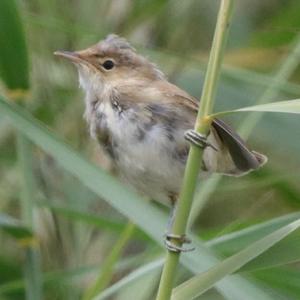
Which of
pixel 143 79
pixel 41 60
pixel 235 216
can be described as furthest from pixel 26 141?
pixel 235 216

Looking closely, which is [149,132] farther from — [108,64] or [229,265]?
[229,265]

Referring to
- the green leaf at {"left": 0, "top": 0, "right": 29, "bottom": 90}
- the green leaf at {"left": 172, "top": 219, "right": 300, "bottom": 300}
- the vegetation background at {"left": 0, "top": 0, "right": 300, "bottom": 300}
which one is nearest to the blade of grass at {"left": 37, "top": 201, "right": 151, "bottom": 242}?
the vegetation background at {"left": 0, "top": 0, "right": 300, "bottom": 300}

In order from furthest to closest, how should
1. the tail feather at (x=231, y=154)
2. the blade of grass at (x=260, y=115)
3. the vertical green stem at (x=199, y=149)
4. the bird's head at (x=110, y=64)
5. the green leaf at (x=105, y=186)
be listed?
the blade of grass at (x=260, y=115) < the bird's head at (x=110, y=64) < the tail feather at (x=231, y=154) < the green leaf at (x=105, y=186) < the vertical green stem at (x=199, y=149)

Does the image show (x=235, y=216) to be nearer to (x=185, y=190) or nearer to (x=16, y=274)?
(x=16, y=274)

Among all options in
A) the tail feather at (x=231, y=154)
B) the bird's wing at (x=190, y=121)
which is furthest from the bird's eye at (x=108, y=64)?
the tail feather at (x=231, y=154)

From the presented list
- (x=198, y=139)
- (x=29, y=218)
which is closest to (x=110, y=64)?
(x=29, y=218)

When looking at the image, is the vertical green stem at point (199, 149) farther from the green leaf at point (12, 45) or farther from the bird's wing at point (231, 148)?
the green leaf at point (12, 45)

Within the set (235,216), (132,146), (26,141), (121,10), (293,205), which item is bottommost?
(132,146)
